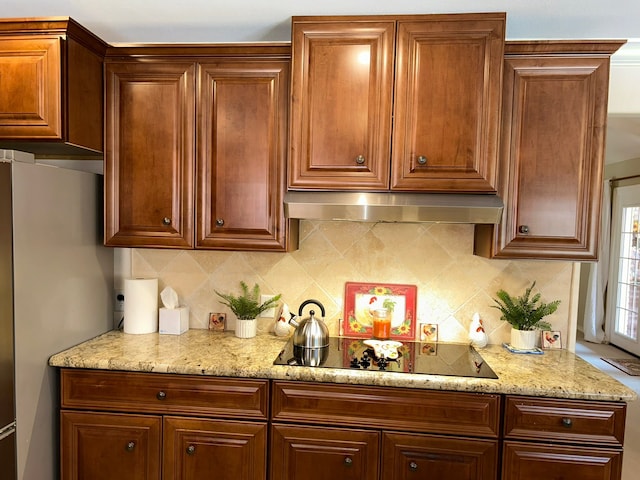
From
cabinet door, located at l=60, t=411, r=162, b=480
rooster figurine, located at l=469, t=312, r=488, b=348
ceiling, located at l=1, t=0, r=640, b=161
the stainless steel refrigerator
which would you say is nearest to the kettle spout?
cabinet door, located at l=60, t=411, r=162, b=480

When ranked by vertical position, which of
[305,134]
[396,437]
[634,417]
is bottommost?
[634,417]

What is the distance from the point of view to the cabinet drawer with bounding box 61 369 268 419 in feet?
6.09

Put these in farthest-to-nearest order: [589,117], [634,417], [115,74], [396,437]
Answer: [634,417]
[115,74]
[589,117]
[396,437]

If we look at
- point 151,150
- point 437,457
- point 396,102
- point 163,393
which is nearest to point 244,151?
point 151,150

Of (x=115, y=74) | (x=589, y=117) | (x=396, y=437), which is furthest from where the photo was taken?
(x=115, y=74)

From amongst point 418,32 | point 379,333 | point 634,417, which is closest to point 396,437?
point 379,333

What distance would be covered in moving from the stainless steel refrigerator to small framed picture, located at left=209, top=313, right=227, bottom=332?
1.94 ft

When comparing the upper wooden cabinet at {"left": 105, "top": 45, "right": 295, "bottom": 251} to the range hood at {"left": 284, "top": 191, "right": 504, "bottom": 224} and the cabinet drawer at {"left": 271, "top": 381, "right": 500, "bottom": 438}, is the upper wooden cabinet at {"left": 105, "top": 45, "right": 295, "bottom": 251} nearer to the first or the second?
the range hood at {"left": 284, "top": 191, "right": 504, "bottom": 224}

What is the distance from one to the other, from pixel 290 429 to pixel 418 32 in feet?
5.76

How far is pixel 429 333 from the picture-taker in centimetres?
232

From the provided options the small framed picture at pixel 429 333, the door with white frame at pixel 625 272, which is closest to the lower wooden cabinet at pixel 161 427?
the small framed picture at pixel 429 333

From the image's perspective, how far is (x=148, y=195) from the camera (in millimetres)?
2125

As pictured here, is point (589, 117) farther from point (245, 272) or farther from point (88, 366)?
point (88, 366)

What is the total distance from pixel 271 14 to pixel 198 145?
665 mm
